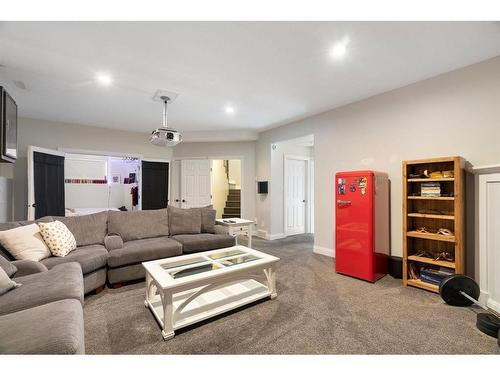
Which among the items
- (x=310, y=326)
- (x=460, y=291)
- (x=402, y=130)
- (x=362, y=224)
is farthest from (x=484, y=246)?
(x=310, y=326)

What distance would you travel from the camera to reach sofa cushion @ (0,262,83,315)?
4.98 ft

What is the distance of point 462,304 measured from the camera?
7.56 ft

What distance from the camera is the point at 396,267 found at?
3074 mm

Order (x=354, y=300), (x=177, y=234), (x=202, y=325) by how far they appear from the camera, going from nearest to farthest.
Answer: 1. (x=202, y=325)
2. (x=354, y=300)
3. (x=177, y=234)

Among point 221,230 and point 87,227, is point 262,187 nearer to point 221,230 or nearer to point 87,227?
point 221,230

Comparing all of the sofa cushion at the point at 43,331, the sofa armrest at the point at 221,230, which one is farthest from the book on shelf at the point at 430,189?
the sofa cushion at the point at 43,331

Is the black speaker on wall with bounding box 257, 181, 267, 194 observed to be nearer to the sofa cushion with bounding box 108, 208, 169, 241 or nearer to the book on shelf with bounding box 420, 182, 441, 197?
the sofa cushion with bounding box 108, 208, 169, 241

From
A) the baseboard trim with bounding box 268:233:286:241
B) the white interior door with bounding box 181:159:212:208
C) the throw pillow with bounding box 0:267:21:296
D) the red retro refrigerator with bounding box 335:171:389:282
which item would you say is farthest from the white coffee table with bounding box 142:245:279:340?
the white interior door with bounding box 181:159:212:208

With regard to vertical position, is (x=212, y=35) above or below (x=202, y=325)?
above

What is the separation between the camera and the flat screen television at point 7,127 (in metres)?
2.51

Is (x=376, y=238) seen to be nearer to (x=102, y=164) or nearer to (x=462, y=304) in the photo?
(x=462, y=304)

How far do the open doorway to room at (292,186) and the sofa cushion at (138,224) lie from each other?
274 cm
